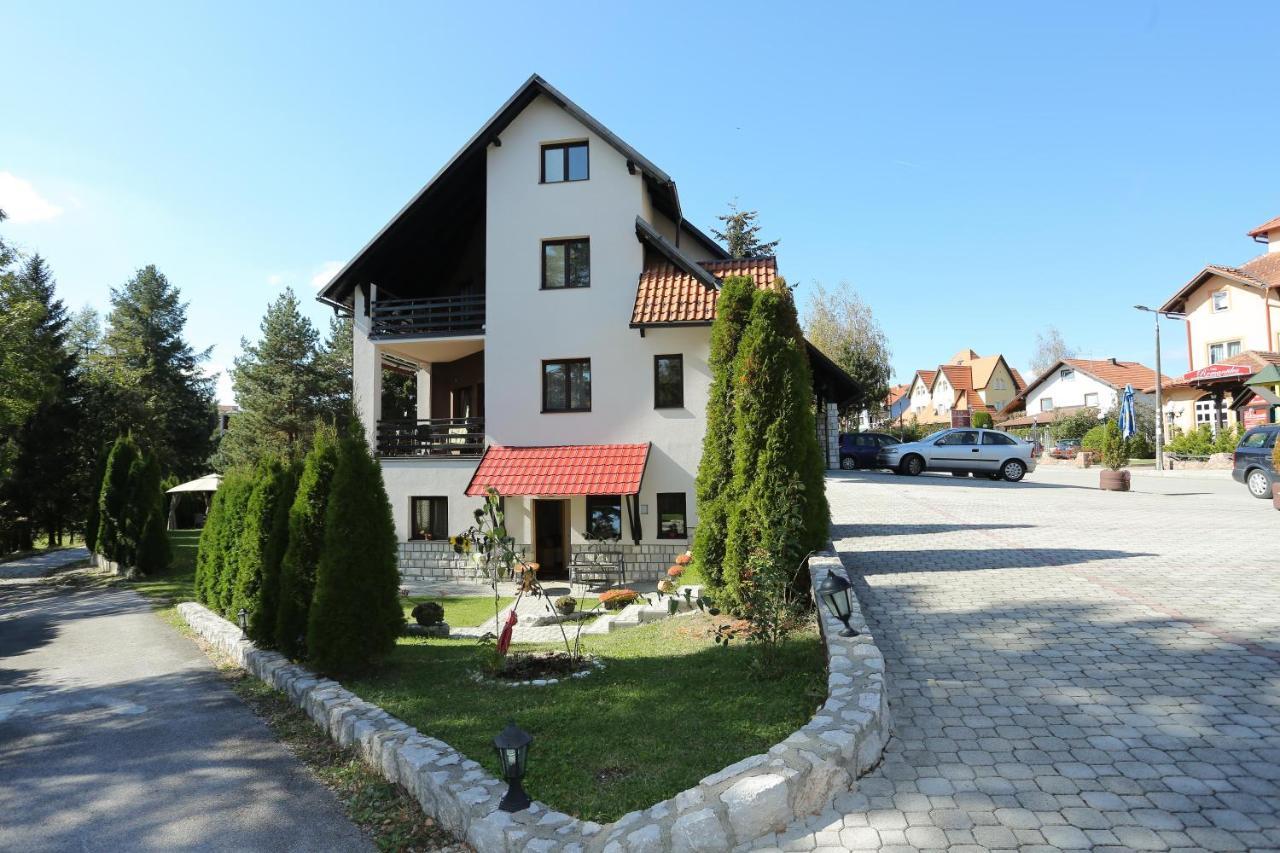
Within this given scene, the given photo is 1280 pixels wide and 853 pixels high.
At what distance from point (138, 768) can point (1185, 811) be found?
7.47 metres

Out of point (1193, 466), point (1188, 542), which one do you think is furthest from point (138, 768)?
point (1193, 466)

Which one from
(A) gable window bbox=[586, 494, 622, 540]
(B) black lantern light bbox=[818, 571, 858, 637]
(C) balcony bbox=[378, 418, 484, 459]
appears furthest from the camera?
(C) balcony bbox=[378, 418, 484, 459]

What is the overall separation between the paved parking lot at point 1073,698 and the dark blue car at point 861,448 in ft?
66.1

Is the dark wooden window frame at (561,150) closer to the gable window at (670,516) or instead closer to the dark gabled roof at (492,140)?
the dark gabled roof at (492,140)

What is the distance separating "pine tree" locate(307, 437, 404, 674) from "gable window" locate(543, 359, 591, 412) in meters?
9.68

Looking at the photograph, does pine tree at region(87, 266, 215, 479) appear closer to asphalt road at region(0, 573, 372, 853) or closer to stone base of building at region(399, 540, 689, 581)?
stone base of building at region(399, 540, 689, 581)

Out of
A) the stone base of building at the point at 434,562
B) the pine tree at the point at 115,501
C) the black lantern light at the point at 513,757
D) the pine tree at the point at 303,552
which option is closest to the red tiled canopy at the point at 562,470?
the stone base of building at the point at 434,562

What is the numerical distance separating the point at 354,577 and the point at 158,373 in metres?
47.6

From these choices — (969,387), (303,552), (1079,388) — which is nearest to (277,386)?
(303,552)

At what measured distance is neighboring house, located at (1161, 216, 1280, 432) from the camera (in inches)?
1379

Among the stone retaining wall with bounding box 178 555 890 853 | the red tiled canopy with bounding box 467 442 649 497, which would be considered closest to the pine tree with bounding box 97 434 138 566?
the red tiled canopy with bounding box 467 442 649 497

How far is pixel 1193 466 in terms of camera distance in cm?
3117

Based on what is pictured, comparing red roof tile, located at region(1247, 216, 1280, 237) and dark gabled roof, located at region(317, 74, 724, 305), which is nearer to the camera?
dark gabled roof, located at region(317, 74, 724, 305)

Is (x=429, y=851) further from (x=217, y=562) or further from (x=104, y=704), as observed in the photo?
(x=217, y=562)
